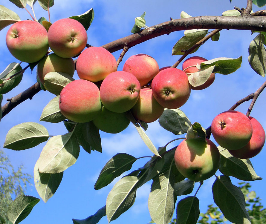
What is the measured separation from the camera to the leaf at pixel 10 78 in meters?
1.32

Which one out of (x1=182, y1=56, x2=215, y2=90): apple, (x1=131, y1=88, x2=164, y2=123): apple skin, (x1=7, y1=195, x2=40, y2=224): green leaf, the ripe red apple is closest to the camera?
the ripe red apple

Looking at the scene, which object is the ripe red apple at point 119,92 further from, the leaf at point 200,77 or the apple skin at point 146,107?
the leaf at point 200,77

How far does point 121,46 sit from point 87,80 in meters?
0.23

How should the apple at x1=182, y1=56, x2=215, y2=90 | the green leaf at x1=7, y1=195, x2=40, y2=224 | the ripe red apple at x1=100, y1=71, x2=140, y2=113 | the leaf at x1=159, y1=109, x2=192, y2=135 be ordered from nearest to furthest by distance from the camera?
the ripe red apple at x1=100, y1=71, x2=140, y2=113
the apple at x1=182, y1=56, x2=215, y2=90
the green leaf at x1=7, y1=195, x2=40, y2=224
the leaf at x1=159, y1=109, x2=192, y2=135

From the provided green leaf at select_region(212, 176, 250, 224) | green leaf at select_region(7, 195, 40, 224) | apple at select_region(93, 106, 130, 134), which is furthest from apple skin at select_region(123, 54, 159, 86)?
green leaf at select_region(7, 195, 40, 224)

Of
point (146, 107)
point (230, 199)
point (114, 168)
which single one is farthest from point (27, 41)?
point (230, 199)

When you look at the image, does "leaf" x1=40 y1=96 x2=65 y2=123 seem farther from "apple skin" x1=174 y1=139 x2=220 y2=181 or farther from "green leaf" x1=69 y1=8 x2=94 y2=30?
"apple skin" x1=174 y1=139 x2=220 y2=181

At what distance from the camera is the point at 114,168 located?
51.7 inches

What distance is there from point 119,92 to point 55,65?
0.30m

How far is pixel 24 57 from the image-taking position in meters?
1.18

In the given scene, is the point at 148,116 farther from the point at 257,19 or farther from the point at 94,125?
the point at 257,19

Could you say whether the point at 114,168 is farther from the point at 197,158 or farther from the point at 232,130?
the point at 232,130

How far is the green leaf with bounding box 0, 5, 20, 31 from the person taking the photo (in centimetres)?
129

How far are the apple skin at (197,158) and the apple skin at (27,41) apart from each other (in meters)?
0.65
